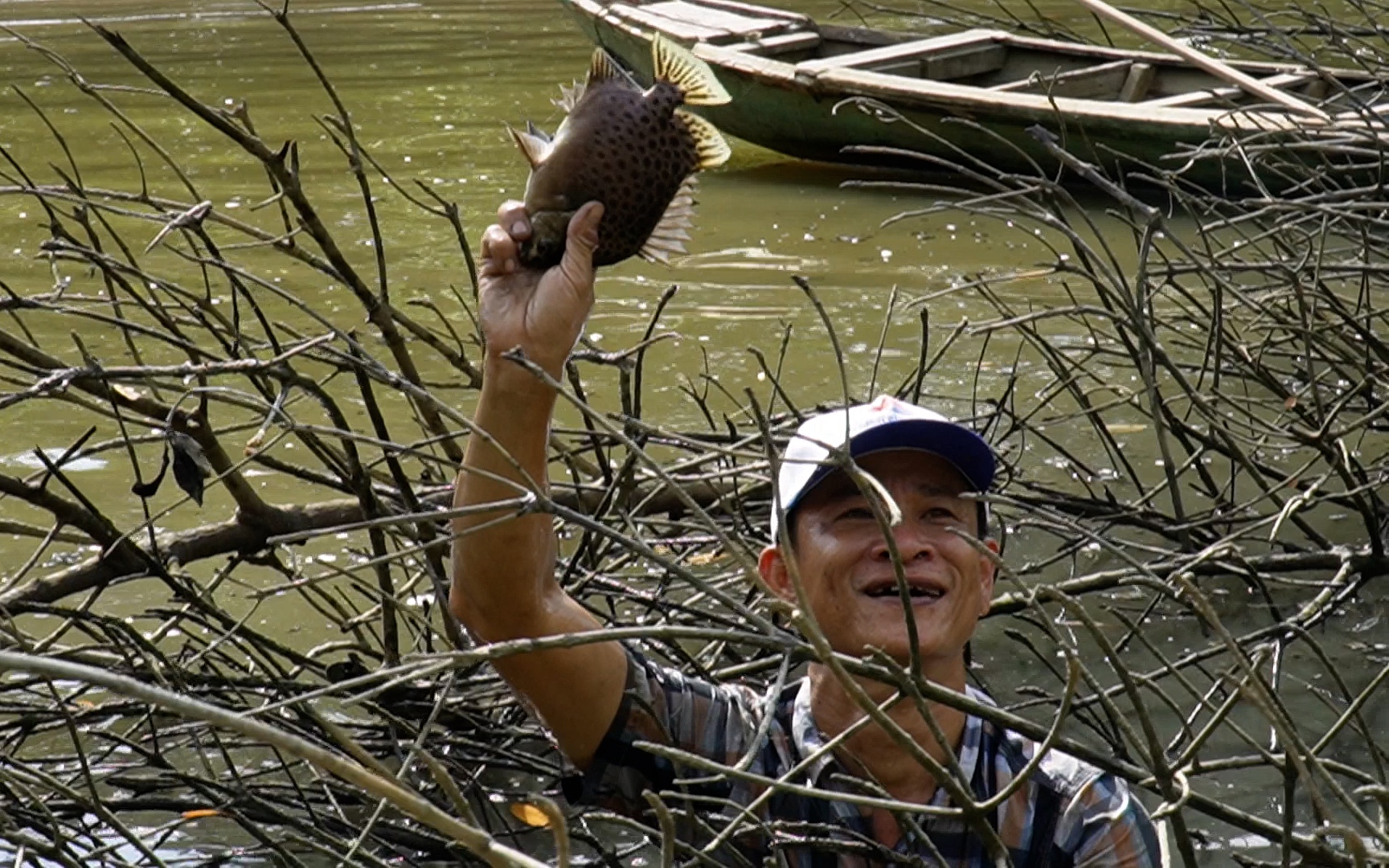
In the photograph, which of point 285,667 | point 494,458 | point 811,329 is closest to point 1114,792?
point 494,458

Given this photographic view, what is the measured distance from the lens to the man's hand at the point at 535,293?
2.05 metres

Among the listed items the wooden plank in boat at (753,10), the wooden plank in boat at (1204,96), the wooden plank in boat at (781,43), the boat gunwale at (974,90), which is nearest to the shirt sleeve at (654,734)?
the boat gunwale at (974,90)

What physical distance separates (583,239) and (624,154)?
10 cm

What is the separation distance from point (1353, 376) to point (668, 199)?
125 inches

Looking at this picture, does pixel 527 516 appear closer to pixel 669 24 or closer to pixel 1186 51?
pixel 1186 51

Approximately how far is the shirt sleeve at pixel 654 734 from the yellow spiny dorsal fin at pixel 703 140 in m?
0.64

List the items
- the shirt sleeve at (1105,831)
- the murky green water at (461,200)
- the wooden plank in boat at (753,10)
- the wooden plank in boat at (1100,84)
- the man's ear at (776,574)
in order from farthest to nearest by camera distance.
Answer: the wooden plank in boat at (753,10) < the wooden plank in boat at (1100,84) < the murky green water at (461,200) < the man's ear at (776,574) < the shirt sleeve at (1105,831)

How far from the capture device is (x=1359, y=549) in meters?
4.03

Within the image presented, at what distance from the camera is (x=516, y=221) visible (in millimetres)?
2098

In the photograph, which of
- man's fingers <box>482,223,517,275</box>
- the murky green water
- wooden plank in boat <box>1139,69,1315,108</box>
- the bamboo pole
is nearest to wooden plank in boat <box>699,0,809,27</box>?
the murky green water

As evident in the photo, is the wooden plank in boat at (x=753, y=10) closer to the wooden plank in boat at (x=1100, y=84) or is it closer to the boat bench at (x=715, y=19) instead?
the boat bench at (x=715, y=19)

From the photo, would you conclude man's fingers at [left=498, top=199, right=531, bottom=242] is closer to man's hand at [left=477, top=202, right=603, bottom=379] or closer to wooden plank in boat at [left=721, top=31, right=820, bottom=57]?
man's hand at [left=477, top=202, right=603, bottom=379]

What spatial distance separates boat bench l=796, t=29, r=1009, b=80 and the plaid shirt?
703 centimetres

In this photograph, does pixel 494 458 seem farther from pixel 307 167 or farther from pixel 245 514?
pixel 307 167
